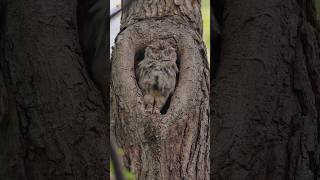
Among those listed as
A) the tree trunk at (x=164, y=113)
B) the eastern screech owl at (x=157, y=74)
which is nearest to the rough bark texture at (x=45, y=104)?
the tree trunk at (x=164, y=113)

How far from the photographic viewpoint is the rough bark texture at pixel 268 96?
1514 millimetres

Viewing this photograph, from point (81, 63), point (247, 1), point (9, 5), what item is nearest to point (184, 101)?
point (81, 63)

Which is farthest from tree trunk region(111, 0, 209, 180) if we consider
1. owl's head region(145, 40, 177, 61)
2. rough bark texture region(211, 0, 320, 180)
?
rough bark texture region(211, 0, 320, 180)

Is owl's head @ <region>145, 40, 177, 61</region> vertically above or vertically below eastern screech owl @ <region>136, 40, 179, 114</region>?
above

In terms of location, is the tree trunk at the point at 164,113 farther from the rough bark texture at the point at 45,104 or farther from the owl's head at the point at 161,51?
the rough bark texture at the point at 45,104

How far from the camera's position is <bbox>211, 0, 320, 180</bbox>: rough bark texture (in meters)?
1.51

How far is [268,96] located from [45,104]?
0.68 meters

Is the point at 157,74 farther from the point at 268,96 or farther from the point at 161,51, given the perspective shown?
the point at 268,96

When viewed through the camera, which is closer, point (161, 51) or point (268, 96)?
point (161, 51)

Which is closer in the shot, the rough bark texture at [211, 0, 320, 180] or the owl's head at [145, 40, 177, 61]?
the owl's head at [145, 40, 177, 61]

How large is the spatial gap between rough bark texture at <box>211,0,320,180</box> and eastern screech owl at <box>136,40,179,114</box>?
0.31m

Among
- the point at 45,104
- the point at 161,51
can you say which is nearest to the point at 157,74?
the point at 161,51

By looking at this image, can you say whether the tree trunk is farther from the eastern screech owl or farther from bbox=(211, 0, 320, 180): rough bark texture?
bbox=(211, 0, 320, 180): rough bark texture

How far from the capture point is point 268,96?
1563mm
